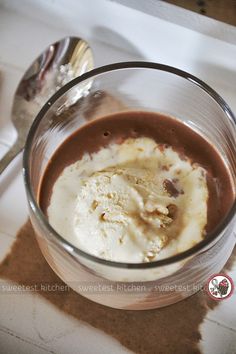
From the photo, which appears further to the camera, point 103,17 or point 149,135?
point 103,17

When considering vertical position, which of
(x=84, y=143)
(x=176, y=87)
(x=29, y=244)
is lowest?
(x=29, y=244)

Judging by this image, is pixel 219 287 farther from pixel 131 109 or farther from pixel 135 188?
pixel 131 109

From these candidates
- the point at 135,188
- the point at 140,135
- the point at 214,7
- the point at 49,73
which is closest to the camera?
the point at 135,188

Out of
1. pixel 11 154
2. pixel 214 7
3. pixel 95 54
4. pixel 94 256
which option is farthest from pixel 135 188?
pixel 214 7

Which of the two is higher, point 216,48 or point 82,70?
point 216,48

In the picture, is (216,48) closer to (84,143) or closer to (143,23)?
(143,23)

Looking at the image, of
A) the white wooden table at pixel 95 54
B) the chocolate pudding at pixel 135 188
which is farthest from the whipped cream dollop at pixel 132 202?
the white wooden table at pixel 95 54

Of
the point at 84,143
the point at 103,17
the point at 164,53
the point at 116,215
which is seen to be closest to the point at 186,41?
the point at 164,53
